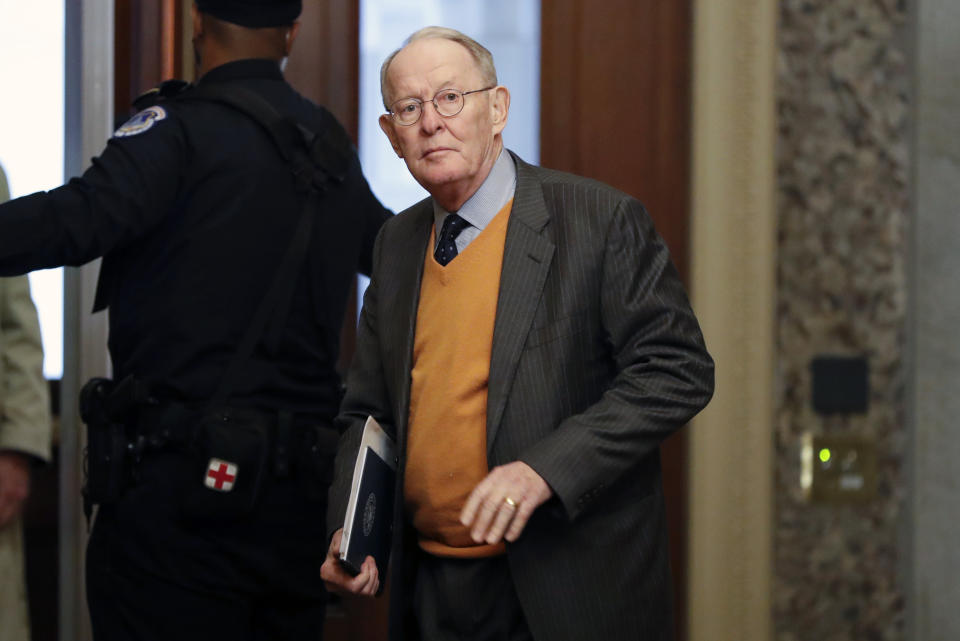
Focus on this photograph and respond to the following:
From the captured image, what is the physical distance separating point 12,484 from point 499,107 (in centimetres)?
134

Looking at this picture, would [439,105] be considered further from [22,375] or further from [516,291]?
[22,375]

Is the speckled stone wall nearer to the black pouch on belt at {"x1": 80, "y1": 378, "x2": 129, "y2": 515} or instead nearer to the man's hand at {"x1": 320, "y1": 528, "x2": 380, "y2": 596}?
the man's hand at {"x1": 320, "y1": 528, "x2": 380, "y2": 596}

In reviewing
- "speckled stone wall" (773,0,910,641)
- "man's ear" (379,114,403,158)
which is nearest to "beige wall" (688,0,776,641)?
"speckled stone wall" (773,0,910,641)

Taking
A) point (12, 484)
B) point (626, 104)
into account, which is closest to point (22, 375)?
point (12, 484)

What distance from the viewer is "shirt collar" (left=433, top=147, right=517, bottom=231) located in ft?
5.63

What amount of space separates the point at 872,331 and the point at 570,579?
1.14 meters

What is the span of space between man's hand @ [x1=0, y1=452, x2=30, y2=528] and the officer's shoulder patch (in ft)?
2.40

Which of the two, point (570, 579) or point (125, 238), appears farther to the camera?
point (125, 238)

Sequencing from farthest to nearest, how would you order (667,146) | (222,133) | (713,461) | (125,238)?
(667,146) → (713,461) → (222,133) → (125,238)

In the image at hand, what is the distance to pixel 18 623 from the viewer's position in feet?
7.61

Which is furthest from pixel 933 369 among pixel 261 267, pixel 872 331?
pixel 261 267

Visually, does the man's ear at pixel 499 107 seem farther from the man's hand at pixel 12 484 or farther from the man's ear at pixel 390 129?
the man's hand at pixel 12 484

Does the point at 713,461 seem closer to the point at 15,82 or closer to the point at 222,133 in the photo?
the point at 222,133

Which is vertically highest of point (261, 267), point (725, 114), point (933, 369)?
point (725, 114)
